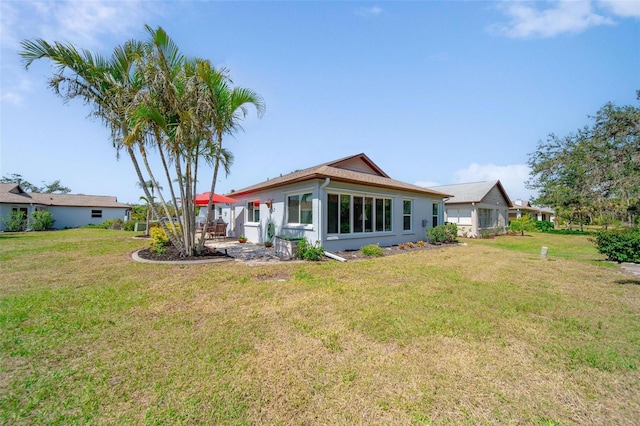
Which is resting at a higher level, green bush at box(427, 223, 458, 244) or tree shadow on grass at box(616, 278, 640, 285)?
green bush at box(427, 223, 458, 244)

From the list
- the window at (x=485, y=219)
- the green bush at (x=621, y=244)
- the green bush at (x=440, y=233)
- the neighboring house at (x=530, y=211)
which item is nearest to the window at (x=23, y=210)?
the green bush at (x=440, y=233)

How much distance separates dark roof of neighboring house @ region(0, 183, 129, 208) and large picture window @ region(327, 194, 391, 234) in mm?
32877

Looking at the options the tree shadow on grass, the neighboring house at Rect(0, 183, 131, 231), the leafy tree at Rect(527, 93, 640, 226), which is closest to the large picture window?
the tree shadow on grass

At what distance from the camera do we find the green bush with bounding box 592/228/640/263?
9.29 m

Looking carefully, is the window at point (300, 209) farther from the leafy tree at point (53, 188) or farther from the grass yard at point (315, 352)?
the leafy tree at point (53, 188)

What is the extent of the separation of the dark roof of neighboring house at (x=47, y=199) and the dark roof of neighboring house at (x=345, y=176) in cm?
2538

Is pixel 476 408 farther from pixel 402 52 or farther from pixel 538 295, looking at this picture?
pixel 402 52

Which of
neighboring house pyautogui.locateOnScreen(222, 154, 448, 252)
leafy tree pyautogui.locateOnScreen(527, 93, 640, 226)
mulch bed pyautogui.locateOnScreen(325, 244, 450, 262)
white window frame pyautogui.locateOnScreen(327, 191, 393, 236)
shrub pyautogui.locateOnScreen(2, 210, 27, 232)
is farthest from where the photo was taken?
shrub pyautogui.locateOnScreen(2, 210, 27, 232)

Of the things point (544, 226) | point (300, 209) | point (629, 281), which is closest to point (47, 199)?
point (300, 209)

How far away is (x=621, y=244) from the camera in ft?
31.7

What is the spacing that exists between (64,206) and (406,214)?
36698mm

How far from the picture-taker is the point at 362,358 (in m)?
3.20

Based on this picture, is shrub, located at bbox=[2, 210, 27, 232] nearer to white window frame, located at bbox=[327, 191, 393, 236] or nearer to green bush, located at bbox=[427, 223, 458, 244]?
white window frame, located at bbox=[327, 191, 393, 236]

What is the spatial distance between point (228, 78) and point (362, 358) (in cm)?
936
